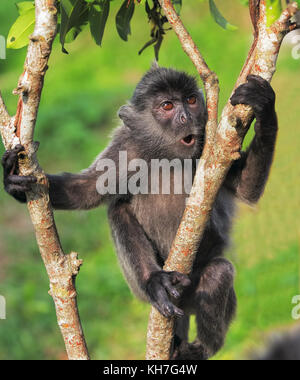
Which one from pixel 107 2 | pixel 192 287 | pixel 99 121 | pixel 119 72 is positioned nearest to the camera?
pixel 107 2

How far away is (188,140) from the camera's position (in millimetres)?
4508

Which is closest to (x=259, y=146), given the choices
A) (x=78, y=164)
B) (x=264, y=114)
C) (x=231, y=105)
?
(x=264, y=114)

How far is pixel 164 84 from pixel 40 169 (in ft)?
5.30

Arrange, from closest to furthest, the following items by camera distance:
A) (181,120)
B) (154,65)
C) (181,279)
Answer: (181,279)
(181,120)
(154,65)

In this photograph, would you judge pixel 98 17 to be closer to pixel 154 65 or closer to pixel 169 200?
pixel 154 65

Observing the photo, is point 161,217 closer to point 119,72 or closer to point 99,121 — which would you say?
point 99,121

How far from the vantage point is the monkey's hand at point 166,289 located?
12.0 ft

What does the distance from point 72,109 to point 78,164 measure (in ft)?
5.95

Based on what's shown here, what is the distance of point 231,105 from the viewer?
10.7 feet

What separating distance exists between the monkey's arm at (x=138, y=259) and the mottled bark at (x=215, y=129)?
33cm

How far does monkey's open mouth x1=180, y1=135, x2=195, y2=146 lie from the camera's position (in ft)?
14.6

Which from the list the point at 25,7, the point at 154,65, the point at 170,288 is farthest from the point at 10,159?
the point at 154,65

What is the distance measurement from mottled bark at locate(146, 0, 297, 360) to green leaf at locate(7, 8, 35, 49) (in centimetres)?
78

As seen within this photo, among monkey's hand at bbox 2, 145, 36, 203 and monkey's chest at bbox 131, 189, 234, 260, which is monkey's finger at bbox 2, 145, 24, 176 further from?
monkey's chest at bbox 131, 189, 234, 260
